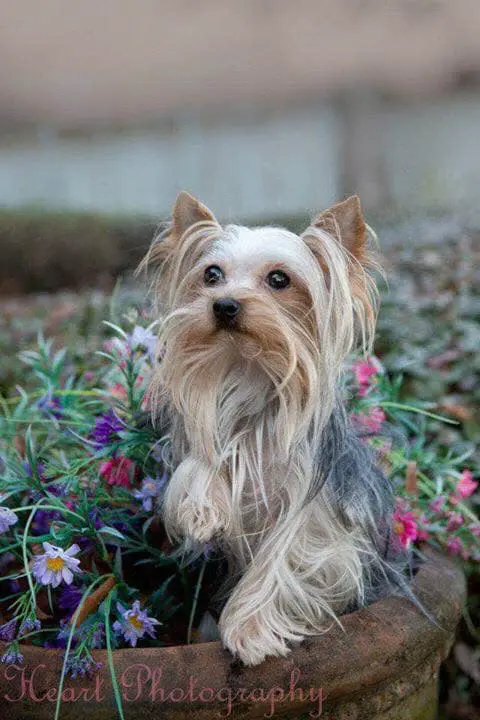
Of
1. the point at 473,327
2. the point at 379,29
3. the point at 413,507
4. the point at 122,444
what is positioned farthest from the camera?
the point at 379,29

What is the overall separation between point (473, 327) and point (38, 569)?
2440 mm

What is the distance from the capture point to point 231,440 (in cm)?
189

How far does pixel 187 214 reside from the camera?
1932 mm

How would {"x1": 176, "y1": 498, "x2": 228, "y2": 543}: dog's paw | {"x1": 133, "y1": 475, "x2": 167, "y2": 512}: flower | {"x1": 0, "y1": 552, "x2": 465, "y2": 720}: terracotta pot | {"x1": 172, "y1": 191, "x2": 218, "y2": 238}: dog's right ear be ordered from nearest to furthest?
{"x1": 0, "y1": 552, "x2": 465, "y2": 720}: terracotta pot
{"x1": 176, "y1": 498, "x2": 228, "y2": 543}: dog's paw
{"x1": 172, "y1": 191, "x2": 218, "y2": 238}: dog's right ear
{"x1": 133, "y1": 475, "x2": 167, "y2": 512}: flower

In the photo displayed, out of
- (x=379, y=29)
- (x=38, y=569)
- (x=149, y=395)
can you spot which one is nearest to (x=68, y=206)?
(x=379, y=29)

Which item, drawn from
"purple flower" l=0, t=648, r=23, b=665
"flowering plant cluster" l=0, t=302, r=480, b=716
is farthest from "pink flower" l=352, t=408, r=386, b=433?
"purple flower" l=0, t=648, r=23, b=665

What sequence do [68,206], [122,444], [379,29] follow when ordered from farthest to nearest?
[68,206]
[379,29]
[122,444]

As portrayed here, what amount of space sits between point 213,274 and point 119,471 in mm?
687

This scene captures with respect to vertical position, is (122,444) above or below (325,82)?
below

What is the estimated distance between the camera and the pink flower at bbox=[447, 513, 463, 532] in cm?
255

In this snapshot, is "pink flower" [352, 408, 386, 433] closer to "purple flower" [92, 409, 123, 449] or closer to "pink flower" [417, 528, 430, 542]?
"pink flower" [417, 528, 430, 542]

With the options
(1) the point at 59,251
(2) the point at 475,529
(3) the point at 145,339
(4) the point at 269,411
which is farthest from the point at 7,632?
(1) the point at 59,251

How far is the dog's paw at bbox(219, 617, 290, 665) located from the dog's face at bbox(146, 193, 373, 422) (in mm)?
527

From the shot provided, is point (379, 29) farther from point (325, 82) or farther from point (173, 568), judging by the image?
point (173, 568)
